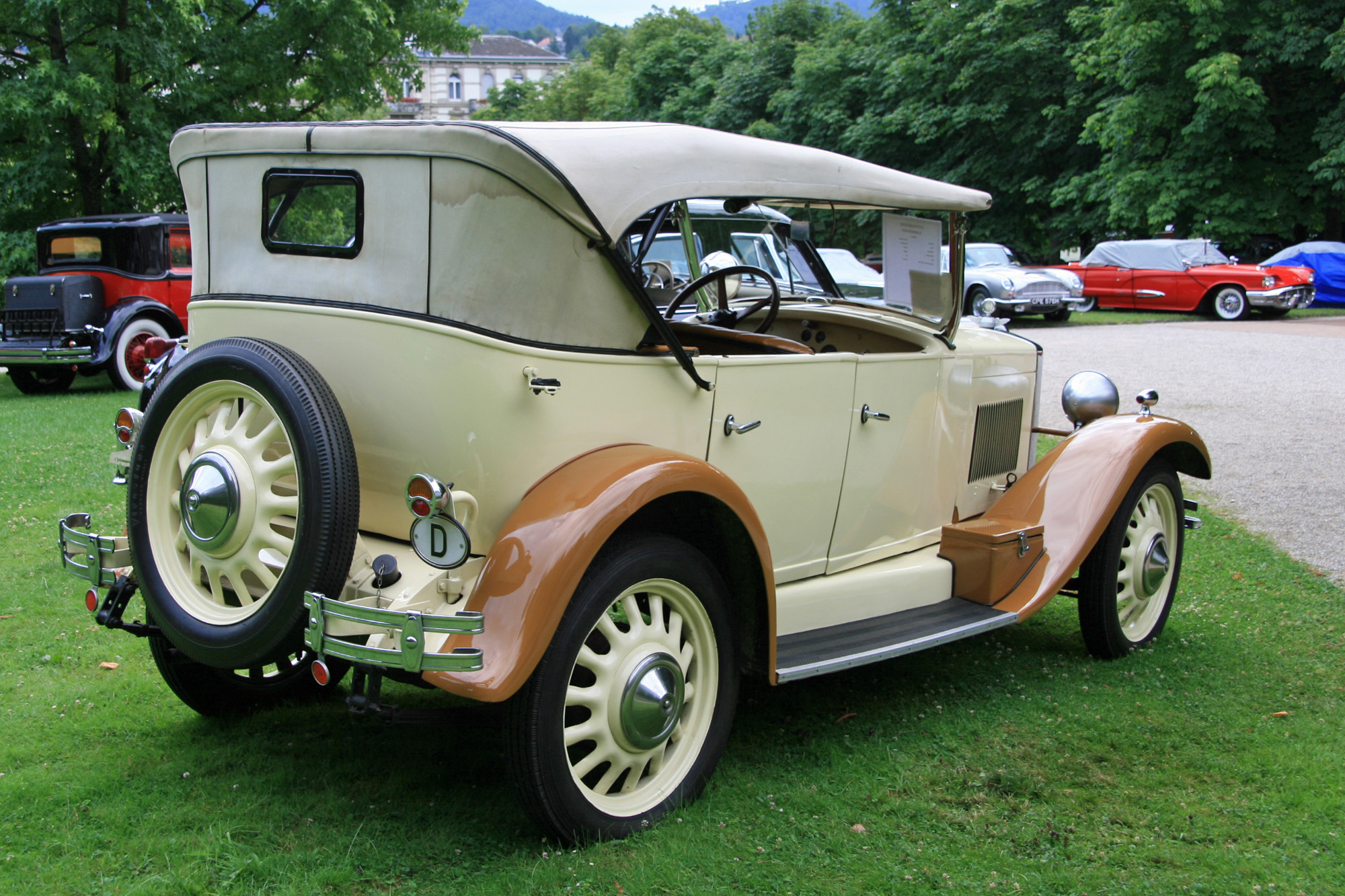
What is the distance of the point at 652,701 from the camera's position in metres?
2.90

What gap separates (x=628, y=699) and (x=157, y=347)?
891 centimetres

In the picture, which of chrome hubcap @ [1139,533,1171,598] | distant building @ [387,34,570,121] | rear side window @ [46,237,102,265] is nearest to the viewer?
chrome hubcap @ [1139,533,1171,598]

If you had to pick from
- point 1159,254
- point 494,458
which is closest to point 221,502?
point 494,458

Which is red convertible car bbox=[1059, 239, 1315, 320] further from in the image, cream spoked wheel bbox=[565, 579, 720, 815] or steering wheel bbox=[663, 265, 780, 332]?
cream spoked wheel bbox=[565, 579, 720, 815]

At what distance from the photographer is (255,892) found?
2.62 metres

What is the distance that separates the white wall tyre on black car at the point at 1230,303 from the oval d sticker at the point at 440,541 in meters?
22.8

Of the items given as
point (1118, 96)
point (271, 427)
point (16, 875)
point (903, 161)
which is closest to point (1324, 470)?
point (271, 427)

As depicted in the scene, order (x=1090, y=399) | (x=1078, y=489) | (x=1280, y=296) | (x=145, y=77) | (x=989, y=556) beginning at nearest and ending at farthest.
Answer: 1. (x=989, y=556)
2. (x=1078, y=489)
3. (x=1090, y=399)
4. (x=145, y=77)
5. (x=1280, y=296)

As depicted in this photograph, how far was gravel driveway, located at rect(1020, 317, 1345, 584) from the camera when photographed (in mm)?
7188

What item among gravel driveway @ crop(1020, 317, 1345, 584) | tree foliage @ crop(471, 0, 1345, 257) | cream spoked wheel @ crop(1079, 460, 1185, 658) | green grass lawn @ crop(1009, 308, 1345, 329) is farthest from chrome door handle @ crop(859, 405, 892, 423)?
tree foliage @ crop(471, 0, 1345, 257)

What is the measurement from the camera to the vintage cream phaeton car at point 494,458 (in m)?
2.64

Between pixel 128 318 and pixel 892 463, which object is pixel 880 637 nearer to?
pixel 892 463

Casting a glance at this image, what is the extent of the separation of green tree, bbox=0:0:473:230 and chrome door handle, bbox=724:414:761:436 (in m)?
14.7

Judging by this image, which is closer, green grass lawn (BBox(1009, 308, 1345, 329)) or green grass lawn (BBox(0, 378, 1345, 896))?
green grass lawn (BBox(0, 378, 1345, 896))
